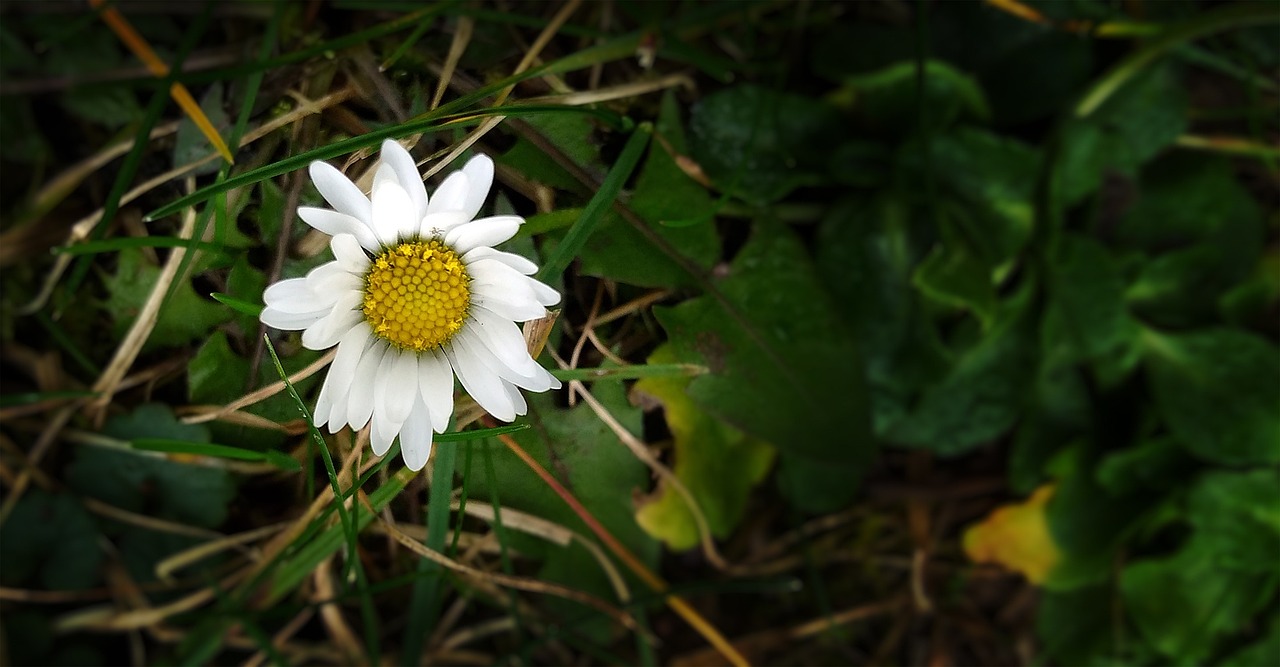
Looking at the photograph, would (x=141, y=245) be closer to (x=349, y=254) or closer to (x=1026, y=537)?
(x=349, y=254)

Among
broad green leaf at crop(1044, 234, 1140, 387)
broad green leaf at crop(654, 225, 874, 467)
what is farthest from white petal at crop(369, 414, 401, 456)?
broad green leaf at crop(1044, 234, 1140, 387)

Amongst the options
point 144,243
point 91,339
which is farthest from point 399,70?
point 91,339

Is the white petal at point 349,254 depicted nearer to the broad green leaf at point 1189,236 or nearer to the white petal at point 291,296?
the white petal at point 291,296

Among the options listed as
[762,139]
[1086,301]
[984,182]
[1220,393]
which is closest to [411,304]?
[762,139]

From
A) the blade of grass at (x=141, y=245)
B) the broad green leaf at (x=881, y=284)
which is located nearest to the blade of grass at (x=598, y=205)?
the blade of grass at (x=141, y=245)

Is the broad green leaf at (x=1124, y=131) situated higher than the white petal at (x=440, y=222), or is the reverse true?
the white petal at (x=440, y=222)

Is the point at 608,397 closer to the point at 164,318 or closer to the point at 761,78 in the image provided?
the point at 164,318
